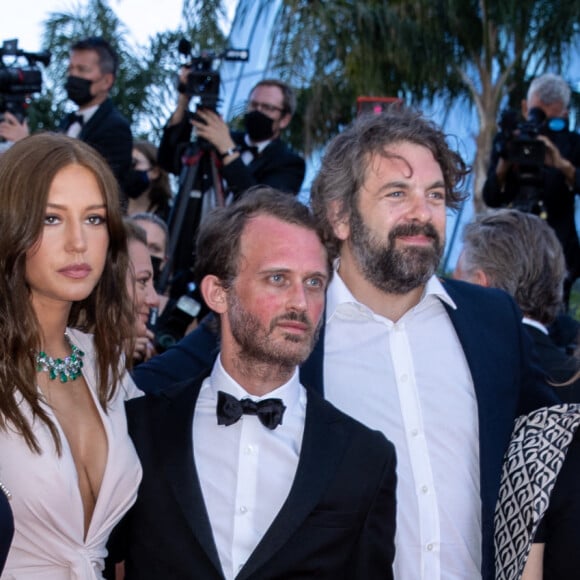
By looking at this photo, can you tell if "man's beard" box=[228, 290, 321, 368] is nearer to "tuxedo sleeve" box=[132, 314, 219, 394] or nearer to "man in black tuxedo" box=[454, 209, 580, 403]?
"tuxedo sleeve" box=[132, 314, 219, 394]

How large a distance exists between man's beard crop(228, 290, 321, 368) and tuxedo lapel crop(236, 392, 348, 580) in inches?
5.6

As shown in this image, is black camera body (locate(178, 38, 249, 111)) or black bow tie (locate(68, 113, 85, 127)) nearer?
black camera body (locate(178, 38, 249, 111))

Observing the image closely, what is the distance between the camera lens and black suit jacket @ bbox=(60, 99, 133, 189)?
5469 mm

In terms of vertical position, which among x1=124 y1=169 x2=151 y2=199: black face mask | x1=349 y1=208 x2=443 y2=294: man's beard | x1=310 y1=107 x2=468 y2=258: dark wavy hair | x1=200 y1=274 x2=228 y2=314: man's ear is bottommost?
x1=200 y1=274 x2=228 y2=314: man's ear

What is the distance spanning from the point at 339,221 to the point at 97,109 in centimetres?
269

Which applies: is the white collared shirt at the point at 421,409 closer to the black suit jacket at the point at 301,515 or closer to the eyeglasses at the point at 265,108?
the black suit jacket at the point at 301,515

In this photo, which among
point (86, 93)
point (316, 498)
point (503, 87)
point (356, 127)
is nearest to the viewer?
point (316, 498)

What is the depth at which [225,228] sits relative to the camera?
3.06 metres

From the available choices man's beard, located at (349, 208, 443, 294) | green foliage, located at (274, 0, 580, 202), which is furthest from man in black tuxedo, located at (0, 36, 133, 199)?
green foliage, located at (274, 0, 580, 202)

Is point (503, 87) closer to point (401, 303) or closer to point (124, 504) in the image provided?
point (401, 303)

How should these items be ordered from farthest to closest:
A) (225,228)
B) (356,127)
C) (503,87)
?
(503,87) → (356,127) → (225,228)

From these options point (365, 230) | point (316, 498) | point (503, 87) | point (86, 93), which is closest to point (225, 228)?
point (365, 230)

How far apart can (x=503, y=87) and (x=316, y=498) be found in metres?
10.6

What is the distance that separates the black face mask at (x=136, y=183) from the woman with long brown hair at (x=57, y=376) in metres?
2.79
